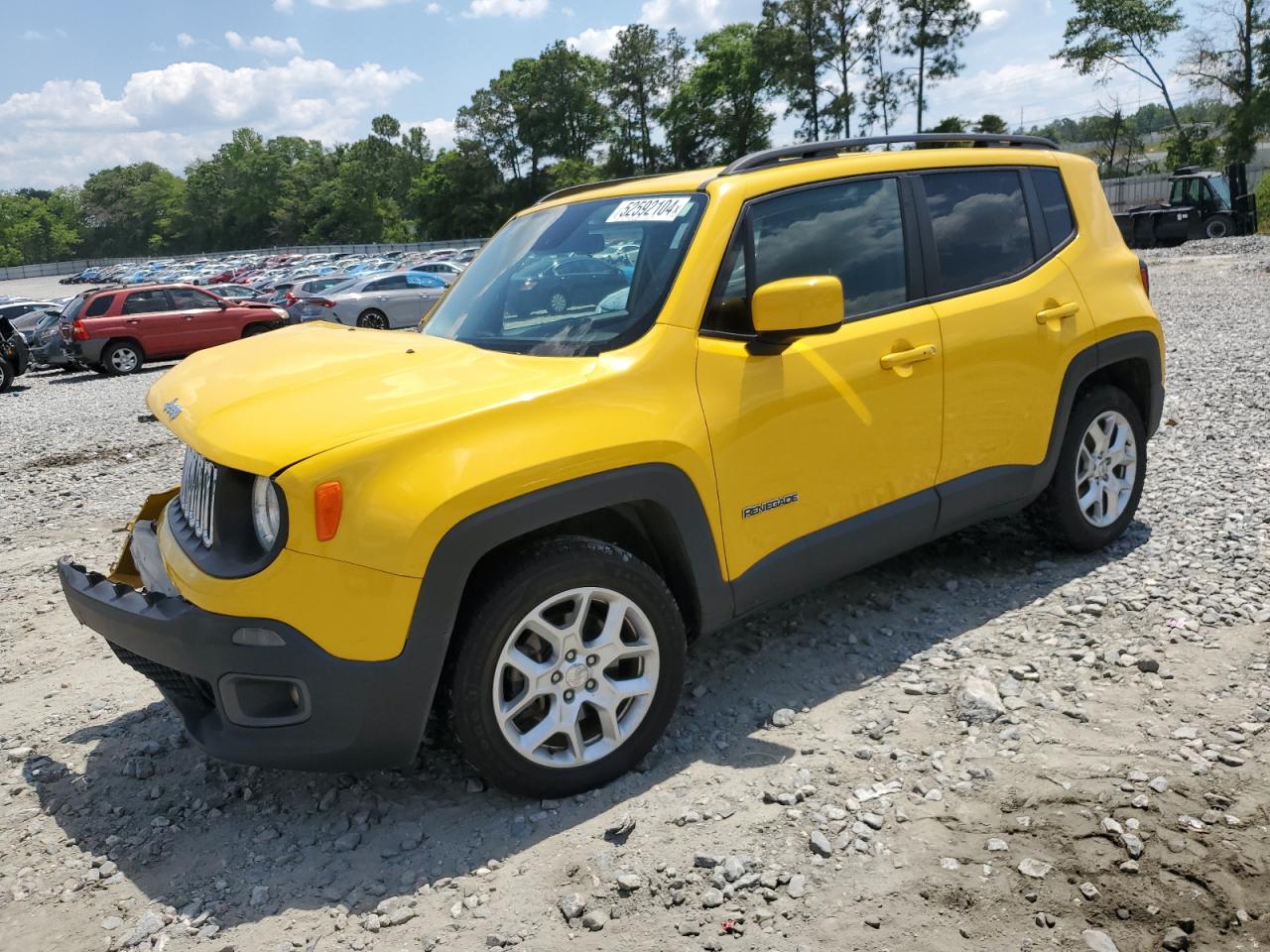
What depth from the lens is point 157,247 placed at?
149 m

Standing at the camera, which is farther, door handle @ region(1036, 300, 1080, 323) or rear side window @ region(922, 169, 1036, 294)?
door handle @ region(1036, 300, 1080, 323)

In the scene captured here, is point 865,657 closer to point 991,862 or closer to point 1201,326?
point 991,862

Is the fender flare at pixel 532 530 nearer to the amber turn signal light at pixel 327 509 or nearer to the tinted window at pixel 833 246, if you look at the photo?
the amber turn signal light at pixel 327 509

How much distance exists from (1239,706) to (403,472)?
9.60 ft

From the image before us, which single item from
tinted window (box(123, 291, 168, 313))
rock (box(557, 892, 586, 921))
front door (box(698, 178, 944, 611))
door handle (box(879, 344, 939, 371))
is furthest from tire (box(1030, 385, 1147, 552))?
tinted window (box(123, 291, 168, 313))

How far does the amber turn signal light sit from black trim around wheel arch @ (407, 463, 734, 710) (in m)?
0.28

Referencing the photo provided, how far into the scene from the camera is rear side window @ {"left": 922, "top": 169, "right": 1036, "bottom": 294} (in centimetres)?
413

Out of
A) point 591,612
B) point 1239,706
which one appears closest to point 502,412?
point 591,612

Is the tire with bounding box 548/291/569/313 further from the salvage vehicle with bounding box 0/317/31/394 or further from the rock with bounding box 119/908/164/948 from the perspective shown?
the salvage vehicle with bounding box 0/317/31/394

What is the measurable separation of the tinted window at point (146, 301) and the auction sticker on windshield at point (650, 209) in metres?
19.0

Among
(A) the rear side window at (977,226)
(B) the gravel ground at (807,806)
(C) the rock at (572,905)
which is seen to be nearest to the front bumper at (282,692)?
(B) the gravel ground at (807,806)

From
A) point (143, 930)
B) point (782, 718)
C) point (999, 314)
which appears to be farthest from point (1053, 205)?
point (143, 930)

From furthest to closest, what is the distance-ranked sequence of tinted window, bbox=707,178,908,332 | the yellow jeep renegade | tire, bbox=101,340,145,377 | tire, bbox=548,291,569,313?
tire, bbox=101,340,145,377 < tire, bbox=548,291,569,313 < tinted window, bbox=707,178,908,332 < the yellow jeep renegade

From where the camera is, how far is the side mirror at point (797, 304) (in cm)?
323
